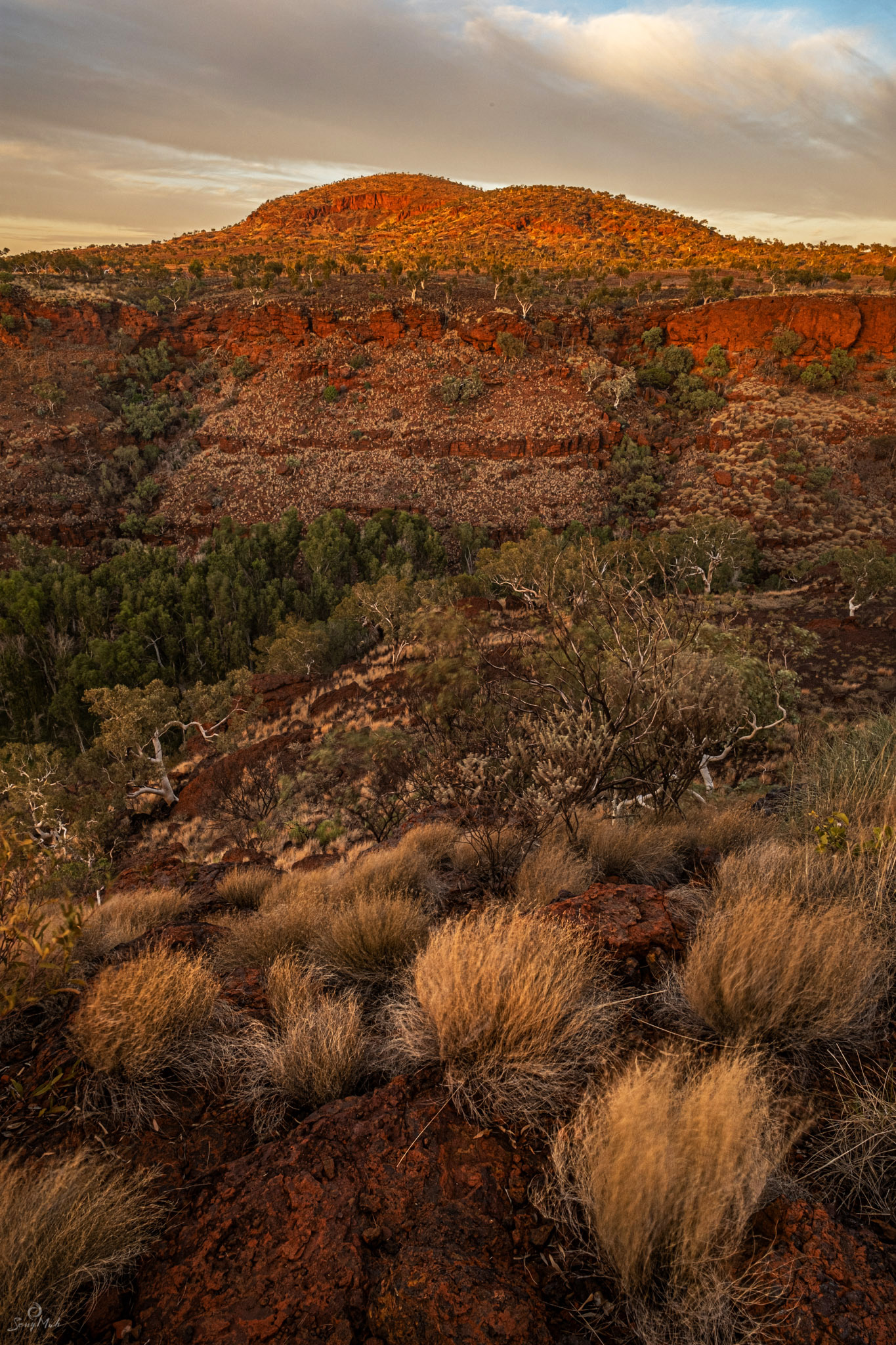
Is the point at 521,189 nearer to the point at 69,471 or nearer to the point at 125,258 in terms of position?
the point at 125,258

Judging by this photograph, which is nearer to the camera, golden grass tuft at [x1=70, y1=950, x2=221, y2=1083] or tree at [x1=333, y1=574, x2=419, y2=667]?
golden grass tuft at [x1=70, y1=950, x2=221, y2=1083]

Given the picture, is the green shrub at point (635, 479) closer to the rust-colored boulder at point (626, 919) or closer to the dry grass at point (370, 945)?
the rust-colored boulder at point (626, 919)

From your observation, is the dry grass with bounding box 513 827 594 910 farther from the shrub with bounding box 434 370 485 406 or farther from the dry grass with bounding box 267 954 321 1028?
the shrub with bounding box 434 370 485 406

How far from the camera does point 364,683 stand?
20.1 meters

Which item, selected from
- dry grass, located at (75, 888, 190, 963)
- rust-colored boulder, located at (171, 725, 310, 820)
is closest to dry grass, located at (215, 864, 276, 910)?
dry grass, located at (75, 888, 190, 963)

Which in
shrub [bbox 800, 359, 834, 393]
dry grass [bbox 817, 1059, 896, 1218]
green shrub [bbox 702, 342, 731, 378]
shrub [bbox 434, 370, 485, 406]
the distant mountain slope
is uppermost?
the distant mountain slope

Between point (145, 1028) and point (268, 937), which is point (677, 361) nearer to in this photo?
point (268, 937)

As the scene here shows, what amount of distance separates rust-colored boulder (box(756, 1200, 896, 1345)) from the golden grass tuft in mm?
2086


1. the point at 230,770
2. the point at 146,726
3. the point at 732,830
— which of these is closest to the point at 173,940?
the point at 732,830

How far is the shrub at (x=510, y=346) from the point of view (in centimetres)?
4653

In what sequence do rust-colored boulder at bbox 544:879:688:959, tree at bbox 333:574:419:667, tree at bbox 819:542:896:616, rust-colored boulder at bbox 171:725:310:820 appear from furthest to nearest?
tree at bbox 333:574:419:667 → tree at bbox 819:542:896:616 → rust-colored boulder at bbox 171:725:310:820 → rust-colored boulder at bbox 544:879:688:959

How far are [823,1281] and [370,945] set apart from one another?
2163 millimetres

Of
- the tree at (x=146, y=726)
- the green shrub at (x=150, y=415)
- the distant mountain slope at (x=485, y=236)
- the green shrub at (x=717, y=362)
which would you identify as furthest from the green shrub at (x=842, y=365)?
the green shrub at (x=150, y=415)

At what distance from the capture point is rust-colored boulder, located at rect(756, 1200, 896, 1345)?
1445mm
